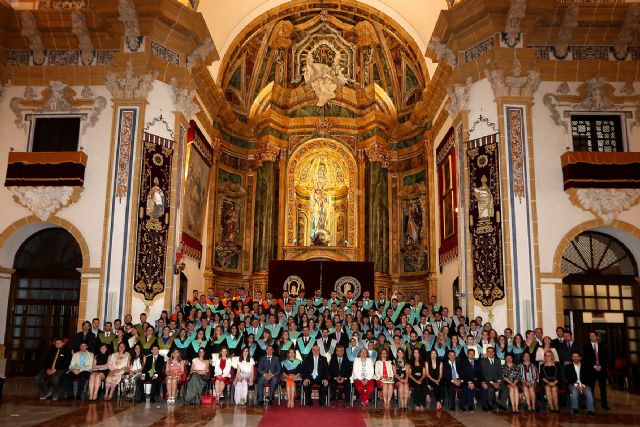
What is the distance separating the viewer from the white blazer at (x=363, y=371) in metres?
10.9

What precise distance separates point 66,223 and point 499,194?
1040 centimetres

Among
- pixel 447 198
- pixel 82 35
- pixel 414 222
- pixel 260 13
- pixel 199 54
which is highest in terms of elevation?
pixel 260 13

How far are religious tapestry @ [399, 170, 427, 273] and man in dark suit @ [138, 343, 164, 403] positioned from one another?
10.9 m

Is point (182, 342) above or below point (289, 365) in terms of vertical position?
above

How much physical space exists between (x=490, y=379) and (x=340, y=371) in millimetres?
2743

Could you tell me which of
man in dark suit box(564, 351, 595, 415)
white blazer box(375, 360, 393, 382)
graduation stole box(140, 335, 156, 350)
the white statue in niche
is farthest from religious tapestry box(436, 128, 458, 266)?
graduation stole box(140, 335, 156, 350)

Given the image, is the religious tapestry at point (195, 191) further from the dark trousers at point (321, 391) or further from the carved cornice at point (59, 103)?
the dark trousers at point (321, 391)

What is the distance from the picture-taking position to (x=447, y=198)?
17.9m

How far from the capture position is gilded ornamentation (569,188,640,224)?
14031 mm

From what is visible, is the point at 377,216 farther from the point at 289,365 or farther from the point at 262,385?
the point at 262,385

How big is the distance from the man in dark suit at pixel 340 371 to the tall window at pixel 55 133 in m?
8.85

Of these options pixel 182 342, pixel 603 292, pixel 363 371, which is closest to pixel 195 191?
pixel 182 342

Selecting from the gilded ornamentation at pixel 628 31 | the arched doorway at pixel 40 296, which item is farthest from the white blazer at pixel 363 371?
the gilded ornamentation at pixel 628 31

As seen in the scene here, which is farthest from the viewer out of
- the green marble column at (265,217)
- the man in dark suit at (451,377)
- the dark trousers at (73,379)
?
the green marble column at (265,217)
